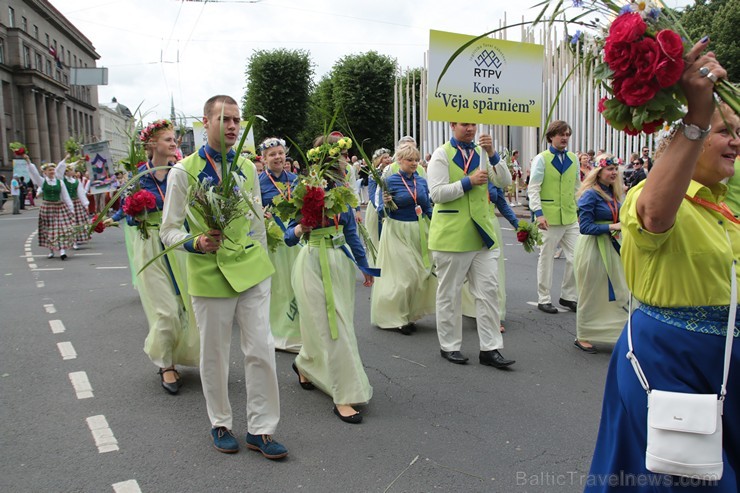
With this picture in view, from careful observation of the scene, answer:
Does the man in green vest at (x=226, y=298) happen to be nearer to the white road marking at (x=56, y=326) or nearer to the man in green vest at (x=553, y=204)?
the white road marking at (x=56, y=326)

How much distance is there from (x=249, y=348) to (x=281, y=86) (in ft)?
144

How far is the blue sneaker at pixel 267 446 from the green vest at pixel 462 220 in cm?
256

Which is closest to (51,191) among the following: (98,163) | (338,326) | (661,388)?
(98,163)

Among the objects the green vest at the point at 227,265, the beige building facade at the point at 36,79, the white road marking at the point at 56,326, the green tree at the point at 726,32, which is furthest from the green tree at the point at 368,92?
the green vest at the point at 227,265

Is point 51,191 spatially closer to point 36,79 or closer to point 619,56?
A: point 619,56

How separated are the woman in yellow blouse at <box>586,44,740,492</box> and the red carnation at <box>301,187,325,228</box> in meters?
2.47

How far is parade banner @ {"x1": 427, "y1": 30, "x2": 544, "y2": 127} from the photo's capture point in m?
5.46

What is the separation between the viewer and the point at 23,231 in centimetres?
1980

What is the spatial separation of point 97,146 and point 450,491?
12.4 meters

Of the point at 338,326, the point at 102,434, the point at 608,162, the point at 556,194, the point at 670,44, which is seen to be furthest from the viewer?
the point at 556,194

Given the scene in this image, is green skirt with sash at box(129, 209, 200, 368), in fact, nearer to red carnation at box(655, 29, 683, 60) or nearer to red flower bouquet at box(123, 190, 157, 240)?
red flower bouquet at box(123, 190, 157, 240)

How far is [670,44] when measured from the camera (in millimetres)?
1898

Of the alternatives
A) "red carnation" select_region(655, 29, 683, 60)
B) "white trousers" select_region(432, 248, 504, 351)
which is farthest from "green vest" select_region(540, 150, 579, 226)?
"red carnation" select_region(655, 29, 683, 60)

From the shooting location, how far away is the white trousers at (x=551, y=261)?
26.0ft
